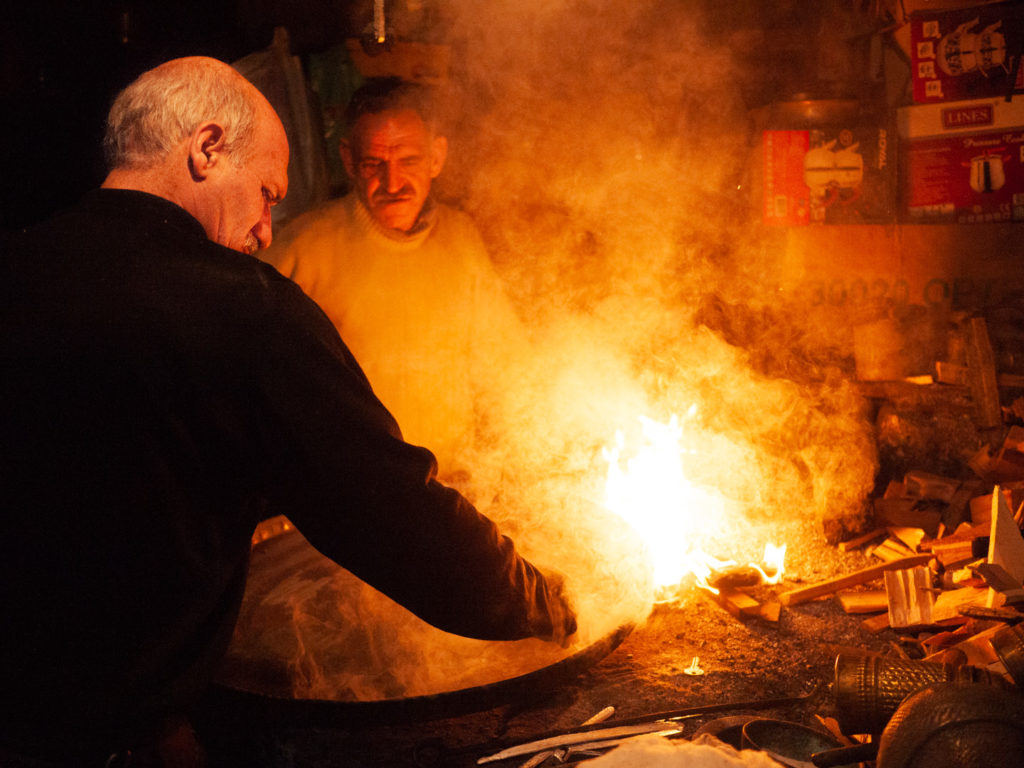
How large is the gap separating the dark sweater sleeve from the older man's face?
3674mm

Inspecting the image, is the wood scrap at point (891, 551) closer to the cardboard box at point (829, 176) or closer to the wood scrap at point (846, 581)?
the wood scrap at point (846, 581)

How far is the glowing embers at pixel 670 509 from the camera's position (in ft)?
13.9

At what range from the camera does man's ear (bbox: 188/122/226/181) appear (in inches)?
85.3

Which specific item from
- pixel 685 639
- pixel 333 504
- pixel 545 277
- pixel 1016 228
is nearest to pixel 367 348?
pixel 545 277

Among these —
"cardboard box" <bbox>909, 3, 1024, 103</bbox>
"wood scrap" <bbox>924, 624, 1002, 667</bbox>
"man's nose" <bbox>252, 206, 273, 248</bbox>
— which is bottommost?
"wood scrap" <bbox>924, 624, 1002, 667</bbox>

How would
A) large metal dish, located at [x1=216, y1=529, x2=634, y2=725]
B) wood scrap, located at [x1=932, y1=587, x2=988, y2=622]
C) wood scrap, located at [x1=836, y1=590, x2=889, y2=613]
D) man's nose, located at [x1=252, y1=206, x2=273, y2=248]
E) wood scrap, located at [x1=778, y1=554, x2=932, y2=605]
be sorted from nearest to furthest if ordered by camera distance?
man's nose, located at [x1=252, y1=206, x2=273, y2=248]
large metal dish, located at [x1=216, y1=529, x2=634, y2=725]
wood scrap, located at [x1=932, y1=587, x2=988, y2=622]
wood scrap, located at [x1=836, y1=590, x2=889, y2=613]
wood scrap, located at [x1=778, y1=554, x2=932, y2=605]

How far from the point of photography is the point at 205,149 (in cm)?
219

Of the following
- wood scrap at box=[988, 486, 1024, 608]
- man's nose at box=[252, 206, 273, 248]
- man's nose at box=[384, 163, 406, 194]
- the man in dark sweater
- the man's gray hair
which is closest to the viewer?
the man in dark sweater

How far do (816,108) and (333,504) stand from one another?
5.22 meters

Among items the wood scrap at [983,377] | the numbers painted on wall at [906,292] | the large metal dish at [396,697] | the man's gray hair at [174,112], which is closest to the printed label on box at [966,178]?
Answer: the numbers painted on wall at [906,292]

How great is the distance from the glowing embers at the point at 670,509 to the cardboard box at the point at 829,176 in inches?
72.2

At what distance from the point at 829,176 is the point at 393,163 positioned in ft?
11.1

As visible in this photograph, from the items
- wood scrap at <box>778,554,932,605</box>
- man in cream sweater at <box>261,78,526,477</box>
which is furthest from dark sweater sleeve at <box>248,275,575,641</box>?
man in cream sweater at <box>261,78,526,477</box>

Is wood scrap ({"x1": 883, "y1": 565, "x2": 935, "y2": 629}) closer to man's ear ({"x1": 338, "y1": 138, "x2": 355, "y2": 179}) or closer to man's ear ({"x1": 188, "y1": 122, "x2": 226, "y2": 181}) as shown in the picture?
man's ear ({"x1": 188, "y1": 122, "x2": 226, "y2": 181})
